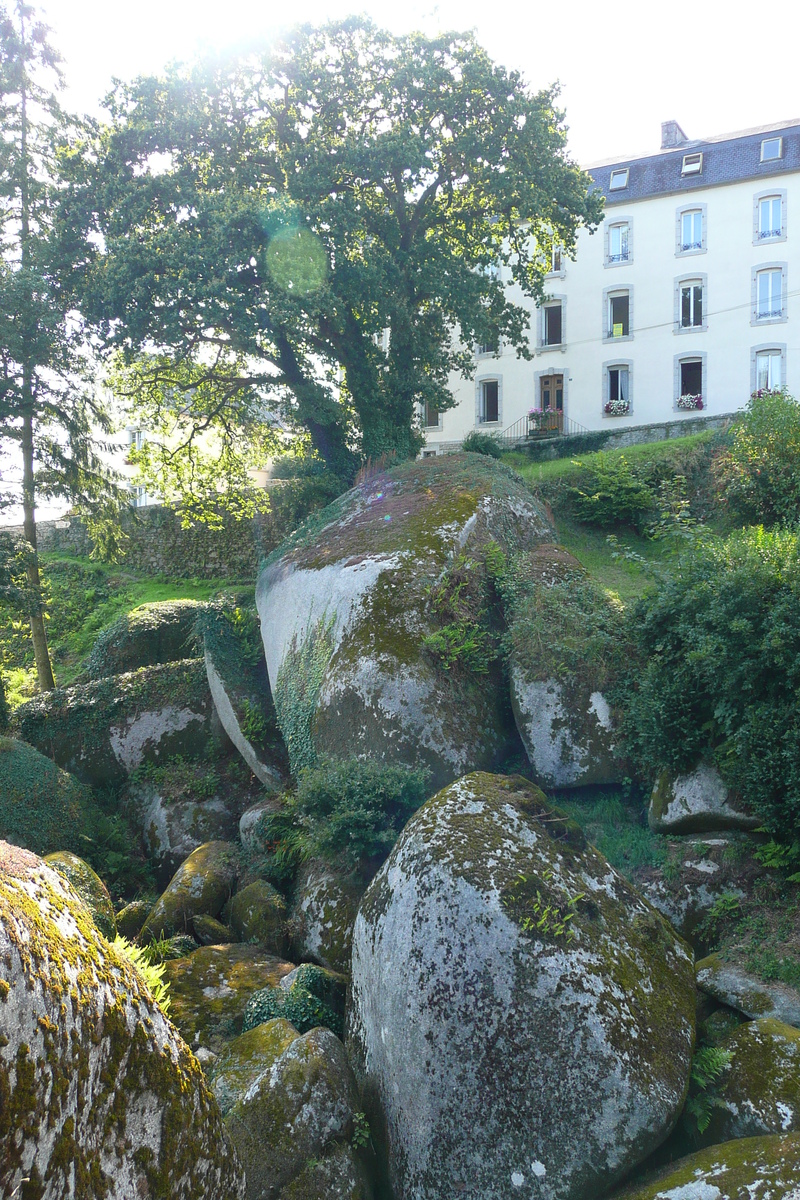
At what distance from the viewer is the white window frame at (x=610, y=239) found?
35.8 meters

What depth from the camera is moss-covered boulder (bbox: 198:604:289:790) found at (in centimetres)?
1353

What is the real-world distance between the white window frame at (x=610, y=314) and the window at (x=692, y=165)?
5260mm

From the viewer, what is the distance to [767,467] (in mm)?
16094

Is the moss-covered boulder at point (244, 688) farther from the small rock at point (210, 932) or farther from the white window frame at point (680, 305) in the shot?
the white window frame at point (680, 305)

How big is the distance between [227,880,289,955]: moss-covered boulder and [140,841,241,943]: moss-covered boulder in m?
0.35

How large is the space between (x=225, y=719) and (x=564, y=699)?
21.5 feet

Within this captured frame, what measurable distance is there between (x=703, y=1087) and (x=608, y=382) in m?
33.1

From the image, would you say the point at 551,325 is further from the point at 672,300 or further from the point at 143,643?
the point at 143,643

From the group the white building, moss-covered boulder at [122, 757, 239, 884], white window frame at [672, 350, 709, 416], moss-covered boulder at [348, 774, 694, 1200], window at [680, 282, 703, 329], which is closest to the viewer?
moss-covered boulder at [348, 774, 694, 1200]

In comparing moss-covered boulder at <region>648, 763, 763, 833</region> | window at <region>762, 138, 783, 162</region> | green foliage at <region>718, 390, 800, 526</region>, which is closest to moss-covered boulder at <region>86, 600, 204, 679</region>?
moss-covered boulder at <region>648, 763, 763, 833</region>

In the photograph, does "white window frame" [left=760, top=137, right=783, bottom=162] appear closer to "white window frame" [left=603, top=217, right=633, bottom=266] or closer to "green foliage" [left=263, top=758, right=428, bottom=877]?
"white window frame" [left=603, top=217, right=633, bottom=266]

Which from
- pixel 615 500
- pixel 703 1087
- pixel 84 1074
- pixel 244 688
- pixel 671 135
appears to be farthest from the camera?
pixel 671 135

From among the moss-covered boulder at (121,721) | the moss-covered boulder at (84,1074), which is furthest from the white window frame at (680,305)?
the moss-covered boulder at (84,1074)

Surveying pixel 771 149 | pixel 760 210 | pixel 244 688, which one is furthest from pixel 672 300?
pixel 244 688
